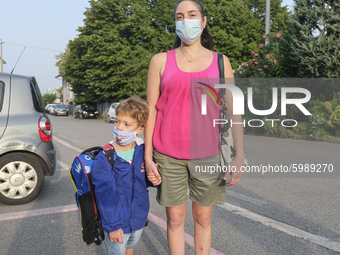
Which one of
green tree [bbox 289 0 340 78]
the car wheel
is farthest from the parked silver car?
green tree [bbox 289 0 340 78]

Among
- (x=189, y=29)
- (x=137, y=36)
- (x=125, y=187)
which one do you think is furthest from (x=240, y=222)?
(x=137, y=36)

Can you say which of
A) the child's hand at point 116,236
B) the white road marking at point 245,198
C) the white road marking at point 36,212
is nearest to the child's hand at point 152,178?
the child's hand at point 116,236

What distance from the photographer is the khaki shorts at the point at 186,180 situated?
2.40 meters

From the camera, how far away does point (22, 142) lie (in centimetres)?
512

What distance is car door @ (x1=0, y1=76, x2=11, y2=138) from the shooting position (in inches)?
199

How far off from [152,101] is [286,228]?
7.70 feet

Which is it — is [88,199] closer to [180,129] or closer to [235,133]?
[180,129]

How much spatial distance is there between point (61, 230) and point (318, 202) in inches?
134

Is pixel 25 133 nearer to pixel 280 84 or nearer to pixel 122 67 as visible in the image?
pixel 280 84

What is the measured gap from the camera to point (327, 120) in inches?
504

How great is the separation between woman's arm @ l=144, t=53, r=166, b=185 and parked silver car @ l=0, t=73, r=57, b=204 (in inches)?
131

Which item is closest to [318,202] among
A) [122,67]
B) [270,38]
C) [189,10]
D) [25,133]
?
[189,10]

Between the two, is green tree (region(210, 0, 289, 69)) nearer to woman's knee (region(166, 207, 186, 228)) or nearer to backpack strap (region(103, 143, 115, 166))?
woman's knee (region(166, 207, 186, 228))

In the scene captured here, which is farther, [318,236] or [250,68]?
[250,68]
